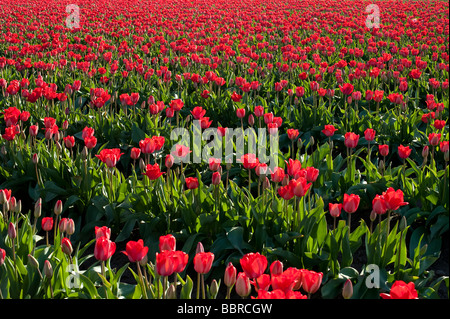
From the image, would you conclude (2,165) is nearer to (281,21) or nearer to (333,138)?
(333,138)

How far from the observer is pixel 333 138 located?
16.6 ft

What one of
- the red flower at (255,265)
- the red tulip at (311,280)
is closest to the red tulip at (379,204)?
the red tulip at (311,280)

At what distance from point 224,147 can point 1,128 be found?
102 inches

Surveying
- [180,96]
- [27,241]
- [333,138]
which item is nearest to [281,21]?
[180,96]

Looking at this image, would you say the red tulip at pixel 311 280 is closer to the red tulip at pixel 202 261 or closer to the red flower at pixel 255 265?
the red flower at pixel 255 265

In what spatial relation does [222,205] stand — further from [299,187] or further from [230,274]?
[230,274]

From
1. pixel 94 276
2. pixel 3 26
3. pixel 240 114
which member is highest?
pixel 3 26

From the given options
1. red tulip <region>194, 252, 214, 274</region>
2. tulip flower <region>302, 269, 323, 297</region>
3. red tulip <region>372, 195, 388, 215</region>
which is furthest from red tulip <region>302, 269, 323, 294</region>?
red tulip <region>372, 195, 388, 215</region>

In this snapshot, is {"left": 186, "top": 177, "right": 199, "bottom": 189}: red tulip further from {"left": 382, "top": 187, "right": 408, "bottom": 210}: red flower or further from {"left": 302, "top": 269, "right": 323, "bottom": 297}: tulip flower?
{"left": 302, "top": 269, "right": 323, "bottom": 297}: tulip flower

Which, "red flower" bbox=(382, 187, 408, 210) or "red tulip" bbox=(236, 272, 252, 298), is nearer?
"red tulip" bbox=(236, 272, 252, 298)

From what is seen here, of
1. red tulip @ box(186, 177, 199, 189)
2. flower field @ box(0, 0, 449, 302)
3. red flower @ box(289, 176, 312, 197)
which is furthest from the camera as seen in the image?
red tulip @ box(186, 177, 199, 189)

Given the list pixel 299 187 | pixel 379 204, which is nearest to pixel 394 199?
pixel 379 204

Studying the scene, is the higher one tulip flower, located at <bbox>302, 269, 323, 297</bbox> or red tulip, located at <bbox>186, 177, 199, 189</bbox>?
red tulip, located at <bbox>186, 177, 199, 189</bbox>

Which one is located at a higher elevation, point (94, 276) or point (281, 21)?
point (281, 21)
